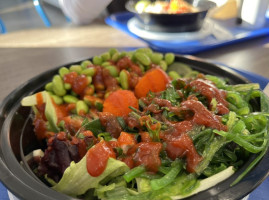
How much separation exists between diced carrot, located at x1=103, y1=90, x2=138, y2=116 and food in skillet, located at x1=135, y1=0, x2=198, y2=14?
45.8 inches

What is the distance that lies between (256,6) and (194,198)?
2.06 m

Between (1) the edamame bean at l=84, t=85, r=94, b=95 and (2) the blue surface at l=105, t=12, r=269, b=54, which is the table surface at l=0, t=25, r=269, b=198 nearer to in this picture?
(2) the blue surface at l=105, t=12, r=269, b=54

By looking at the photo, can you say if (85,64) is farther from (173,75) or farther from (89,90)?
(173,75)

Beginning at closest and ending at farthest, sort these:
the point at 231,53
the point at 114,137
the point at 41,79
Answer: the point at 114,137
the point at 41,79
the point at 231,53

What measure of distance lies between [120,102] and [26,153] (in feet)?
1.33

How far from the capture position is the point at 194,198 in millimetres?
770

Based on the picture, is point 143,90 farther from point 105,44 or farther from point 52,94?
point 105,44

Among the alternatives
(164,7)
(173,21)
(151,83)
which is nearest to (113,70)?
(151,83)

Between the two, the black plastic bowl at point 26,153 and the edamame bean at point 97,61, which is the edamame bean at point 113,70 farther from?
the black plastic bowl at point 26,153

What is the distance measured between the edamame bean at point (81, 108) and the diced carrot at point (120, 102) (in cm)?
8

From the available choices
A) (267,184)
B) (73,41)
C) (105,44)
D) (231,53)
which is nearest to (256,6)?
(231,53)

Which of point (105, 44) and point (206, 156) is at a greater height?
point (206, 156)

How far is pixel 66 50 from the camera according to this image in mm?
2230

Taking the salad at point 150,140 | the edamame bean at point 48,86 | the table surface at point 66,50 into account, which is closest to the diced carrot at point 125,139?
the salad at point 150,140
